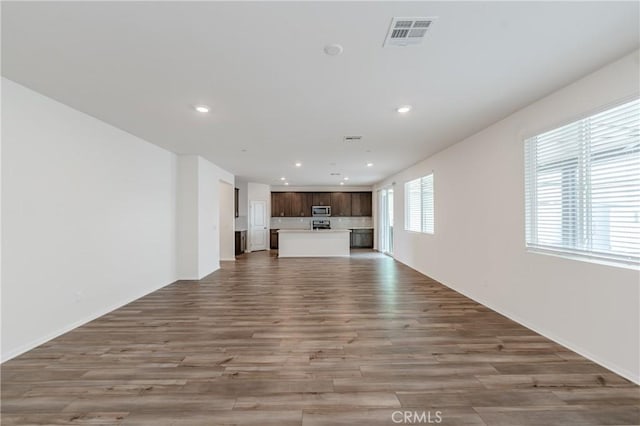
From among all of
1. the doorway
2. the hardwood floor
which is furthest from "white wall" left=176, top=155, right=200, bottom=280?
the doorway

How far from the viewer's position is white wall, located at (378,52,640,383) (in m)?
2.28

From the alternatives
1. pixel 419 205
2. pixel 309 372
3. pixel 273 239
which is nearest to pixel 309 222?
pixel 273 239

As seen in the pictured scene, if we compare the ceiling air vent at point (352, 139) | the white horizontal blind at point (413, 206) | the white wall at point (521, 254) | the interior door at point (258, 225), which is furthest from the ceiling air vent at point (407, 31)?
the interior door at point (258, 225)

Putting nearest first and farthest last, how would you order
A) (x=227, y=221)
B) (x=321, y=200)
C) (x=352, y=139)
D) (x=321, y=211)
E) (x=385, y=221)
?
(x=352, y=139), (x=227, y=221), (x=385, y=221), (x=321, y=211), (x=321, y=200)

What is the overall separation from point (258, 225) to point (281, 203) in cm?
132

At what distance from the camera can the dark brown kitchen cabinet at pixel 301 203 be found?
37.1 feet

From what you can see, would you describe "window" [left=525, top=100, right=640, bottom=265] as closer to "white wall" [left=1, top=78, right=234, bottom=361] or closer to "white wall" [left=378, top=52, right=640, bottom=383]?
"white wall" [left=378, top=52, right=640, bottom=383]

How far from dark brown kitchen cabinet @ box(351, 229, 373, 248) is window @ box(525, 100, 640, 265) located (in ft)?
26.9

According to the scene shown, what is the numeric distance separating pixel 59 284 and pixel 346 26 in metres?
3.70

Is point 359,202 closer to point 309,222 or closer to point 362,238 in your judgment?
point 362,238

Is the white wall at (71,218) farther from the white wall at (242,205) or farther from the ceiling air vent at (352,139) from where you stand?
the white wall at (242,205)

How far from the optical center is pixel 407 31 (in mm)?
1884

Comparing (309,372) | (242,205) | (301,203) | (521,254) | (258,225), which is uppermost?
(301,203)

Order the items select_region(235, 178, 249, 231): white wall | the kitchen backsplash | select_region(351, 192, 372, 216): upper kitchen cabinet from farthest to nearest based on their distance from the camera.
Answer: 1. the kitchen backsplash
2. select_region(351, 192, 372, 216): upper kitchen cabinet
3. select_region(235, 178, 249, 231): white wall
